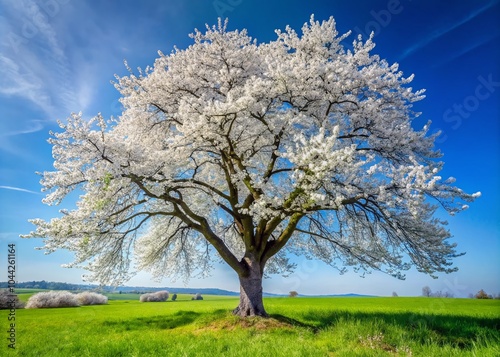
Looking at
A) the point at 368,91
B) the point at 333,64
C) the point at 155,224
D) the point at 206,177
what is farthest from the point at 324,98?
the point at 155,224

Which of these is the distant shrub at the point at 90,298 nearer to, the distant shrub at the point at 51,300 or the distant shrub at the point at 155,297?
the distant shrub at the point at 51,300

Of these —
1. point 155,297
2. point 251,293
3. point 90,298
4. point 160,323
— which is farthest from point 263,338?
point 155,297

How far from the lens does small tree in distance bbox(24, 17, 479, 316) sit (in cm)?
1101

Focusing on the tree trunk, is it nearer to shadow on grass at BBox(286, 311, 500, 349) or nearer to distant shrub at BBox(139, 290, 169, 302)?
shadow on grass at BBox(286, 311, 500, 349)

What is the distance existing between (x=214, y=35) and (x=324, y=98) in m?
5.85

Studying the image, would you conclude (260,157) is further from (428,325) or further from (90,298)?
(90,298)

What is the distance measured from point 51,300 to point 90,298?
4828 millimetres

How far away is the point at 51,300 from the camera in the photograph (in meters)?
25.1

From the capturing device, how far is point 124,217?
561 inches

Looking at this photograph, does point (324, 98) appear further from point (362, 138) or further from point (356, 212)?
point (356, 212)

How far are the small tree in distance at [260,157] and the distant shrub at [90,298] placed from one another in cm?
1554

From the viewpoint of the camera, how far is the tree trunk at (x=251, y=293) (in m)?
13.4

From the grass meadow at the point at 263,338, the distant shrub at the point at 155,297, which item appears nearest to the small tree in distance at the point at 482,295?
the grass meadow at the point at 263,338

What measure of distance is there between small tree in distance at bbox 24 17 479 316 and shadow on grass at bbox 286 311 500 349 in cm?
198
